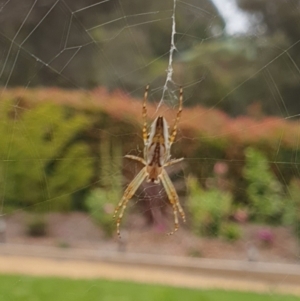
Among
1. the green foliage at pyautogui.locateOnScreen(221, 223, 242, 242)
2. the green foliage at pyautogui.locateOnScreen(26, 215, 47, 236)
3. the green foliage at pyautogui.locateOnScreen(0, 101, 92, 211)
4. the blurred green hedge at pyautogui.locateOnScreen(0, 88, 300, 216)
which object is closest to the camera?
the blurred green hedge at pyautogui.locateOnScreen(0, 88, 300, 216)

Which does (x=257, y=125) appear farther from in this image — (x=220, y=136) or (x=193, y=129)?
(x=193, y=129)

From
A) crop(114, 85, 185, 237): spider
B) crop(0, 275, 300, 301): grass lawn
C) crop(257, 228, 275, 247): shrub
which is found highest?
crop(114, 85, 185, 237): spider

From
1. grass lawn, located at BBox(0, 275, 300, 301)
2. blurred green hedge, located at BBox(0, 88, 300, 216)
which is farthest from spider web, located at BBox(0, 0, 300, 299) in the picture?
grass lawn, located at BBox(0, 275, 300, 301)

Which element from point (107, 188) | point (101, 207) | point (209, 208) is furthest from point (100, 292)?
point (107, 188)

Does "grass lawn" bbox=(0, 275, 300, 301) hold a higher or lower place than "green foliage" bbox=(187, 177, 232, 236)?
lower

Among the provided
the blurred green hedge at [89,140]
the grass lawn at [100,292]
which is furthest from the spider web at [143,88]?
the grass lawn at [100,292]

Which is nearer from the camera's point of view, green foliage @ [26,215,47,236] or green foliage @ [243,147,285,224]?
green foliage @ [243,147,285,224]

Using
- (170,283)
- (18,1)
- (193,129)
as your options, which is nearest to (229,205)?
(170,283)

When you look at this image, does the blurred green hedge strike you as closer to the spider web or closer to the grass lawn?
the spider web
